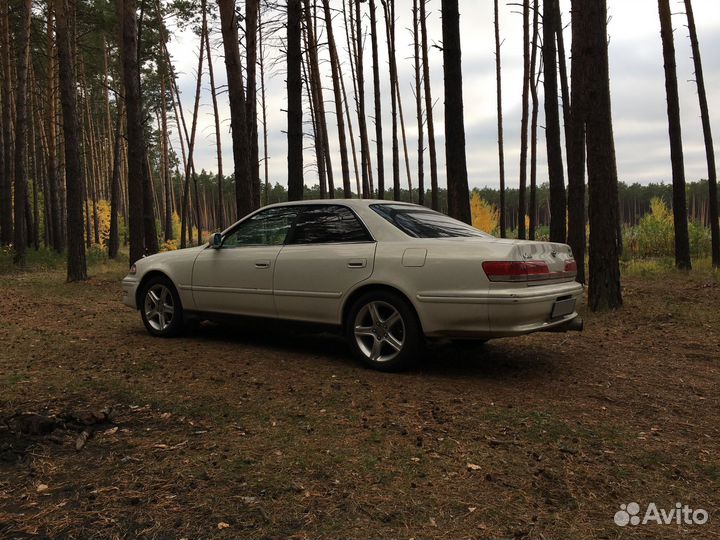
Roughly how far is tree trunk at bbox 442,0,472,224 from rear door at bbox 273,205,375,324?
3.88 meters

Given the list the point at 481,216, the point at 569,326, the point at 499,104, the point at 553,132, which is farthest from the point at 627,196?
the point at 569,326

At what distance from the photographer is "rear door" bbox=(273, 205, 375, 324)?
Answer: 16.3 feet

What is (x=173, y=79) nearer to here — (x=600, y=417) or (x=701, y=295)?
(x=701, y=295)

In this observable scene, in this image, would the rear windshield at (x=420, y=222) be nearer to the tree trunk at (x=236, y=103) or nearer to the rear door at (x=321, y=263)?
the rear door at (x=321, y=263)

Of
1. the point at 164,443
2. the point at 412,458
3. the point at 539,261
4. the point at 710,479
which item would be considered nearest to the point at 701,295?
the point at 539,261

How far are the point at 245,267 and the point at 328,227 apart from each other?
3.51ft

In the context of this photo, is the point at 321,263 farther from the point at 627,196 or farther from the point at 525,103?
the point at 627,196

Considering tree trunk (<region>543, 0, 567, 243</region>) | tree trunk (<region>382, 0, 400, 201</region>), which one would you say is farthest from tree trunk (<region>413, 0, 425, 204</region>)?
tree trunk (<region>543, 0, 567, 243</region>)

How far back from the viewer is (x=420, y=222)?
16.8 feet

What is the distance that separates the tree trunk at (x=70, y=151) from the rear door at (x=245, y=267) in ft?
27.6

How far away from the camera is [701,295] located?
9180 millimetres

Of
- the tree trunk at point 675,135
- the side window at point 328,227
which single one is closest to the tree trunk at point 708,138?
the tree trunk at point 675,135

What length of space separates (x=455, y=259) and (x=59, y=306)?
7.92m

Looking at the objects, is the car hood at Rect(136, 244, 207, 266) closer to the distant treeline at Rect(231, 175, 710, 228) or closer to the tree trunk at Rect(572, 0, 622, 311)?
the tree trunk at Rect(572, 0, 622, 311)
